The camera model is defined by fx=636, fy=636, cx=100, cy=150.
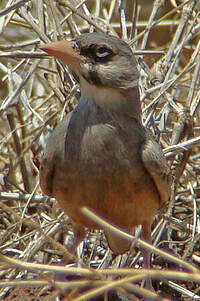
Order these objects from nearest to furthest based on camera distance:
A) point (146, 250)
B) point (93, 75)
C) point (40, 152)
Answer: point (93, 75) < point (146, 250) < point (40, 152)

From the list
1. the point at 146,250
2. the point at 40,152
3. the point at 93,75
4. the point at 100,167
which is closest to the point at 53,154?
the point at 100,167

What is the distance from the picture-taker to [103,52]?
389 centimetres

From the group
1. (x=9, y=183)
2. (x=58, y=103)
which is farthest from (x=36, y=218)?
(x=58, y=103)

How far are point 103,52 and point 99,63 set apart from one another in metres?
0.07

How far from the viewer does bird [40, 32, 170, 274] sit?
389 centimetres

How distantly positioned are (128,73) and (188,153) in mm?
1014

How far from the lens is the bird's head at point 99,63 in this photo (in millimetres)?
3788

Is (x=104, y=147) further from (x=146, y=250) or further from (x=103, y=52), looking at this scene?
(x=146, y=250)

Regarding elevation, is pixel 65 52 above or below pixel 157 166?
above

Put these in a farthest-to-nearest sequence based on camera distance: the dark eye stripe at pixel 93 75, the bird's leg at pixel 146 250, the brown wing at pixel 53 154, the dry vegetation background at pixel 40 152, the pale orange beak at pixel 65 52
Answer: the dry vegetation background at pixel 40 152, the bird's leg at pixel 146 250, the brown wing at pixel 53 154, the dark eye stripe at pixel 93 75, the pale orange beak at pixel 65 52

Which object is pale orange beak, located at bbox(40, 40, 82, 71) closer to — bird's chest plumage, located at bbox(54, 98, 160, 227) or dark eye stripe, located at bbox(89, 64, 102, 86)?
dark eye stripe, located at bbox(89, 64, 102, 86)

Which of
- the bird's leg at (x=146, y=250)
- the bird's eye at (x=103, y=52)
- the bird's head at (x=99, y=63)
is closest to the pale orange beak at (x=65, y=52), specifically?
the bird's head at (x=99, y=63)

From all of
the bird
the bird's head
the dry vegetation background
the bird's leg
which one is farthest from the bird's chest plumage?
the dry vegetation background

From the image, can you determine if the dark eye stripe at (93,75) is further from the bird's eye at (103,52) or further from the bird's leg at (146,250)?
the bird's leg at (146,250)
